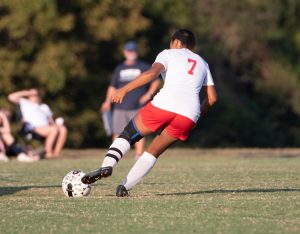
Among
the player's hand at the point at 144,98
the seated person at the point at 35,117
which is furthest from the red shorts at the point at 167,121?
the seated person at the point at 35,117

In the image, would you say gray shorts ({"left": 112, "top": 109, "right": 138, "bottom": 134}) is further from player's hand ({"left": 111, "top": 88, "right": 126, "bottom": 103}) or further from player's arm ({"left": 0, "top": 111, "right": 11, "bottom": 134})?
Answer: player's hand ({"left": 111, "top": 88, "right": 126, "bottom": 103})

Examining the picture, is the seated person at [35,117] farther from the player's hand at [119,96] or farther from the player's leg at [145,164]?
the player's hand at [119,96]

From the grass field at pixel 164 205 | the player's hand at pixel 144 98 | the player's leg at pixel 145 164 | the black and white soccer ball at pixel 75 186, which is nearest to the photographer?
the grass field at pixel 164 205

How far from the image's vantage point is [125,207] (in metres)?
9.48

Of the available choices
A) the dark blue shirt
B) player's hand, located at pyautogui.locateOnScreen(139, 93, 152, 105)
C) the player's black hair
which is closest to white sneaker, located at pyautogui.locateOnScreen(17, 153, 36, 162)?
the dark blue shirt

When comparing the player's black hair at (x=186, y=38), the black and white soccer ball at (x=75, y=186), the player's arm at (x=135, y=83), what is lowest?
the black and white soccer ball at (x=75, y=186)

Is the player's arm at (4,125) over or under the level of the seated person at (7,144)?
over

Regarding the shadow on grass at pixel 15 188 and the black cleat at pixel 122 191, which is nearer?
the black cleat at pixel 122 191

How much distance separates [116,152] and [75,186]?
2.06ft

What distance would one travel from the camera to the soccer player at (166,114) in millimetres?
10258

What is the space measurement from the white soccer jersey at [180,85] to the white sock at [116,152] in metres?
0.54

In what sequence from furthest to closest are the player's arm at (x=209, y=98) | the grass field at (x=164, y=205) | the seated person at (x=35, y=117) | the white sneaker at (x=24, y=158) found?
the seated person at (x=35, y=117) → the white sneaker at (x=24, y=158) → the player's arm at (x=209, y=98) → the grass field at (x=164, y=205)

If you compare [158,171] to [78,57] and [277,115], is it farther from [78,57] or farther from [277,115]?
[277,115]

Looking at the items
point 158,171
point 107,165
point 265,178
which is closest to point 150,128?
point 107,165
